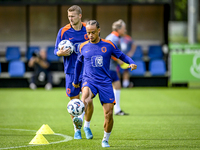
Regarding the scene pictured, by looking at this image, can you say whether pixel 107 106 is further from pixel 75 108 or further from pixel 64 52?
pixel 64 52

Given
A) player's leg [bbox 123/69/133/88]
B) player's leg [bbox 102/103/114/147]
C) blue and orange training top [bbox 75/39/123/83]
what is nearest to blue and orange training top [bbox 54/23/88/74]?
blue and orange training top [bbox 75/39/123/83]

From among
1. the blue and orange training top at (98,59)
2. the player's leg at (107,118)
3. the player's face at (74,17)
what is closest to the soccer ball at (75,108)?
the player's leg at (107,118)

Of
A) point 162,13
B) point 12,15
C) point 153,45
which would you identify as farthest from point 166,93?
point 12,15

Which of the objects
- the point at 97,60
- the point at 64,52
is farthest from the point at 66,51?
the point at 97,60

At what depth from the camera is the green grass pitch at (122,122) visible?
23.5 ft

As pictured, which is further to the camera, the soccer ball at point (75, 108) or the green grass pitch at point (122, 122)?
the green grass pitch at point (122, 122)

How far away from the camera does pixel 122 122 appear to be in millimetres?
9922

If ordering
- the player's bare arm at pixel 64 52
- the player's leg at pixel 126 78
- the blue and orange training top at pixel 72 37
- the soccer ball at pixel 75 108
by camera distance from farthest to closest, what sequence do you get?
the player's leg at pixel 126 78 < the blue and orange training top at pixel 72 37 < the player's bare arm at pixel 64 52 < the soccer ball at pixel 75 108

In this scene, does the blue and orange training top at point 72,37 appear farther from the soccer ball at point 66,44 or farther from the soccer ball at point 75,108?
the soccer ball at point 75,108

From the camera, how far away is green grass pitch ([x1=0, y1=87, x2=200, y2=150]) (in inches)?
283

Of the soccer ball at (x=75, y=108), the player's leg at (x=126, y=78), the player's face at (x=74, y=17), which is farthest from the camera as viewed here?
the player's leg at (x=126, y=78)

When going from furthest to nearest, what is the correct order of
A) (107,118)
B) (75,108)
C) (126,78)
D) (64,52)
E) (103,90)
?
(126,78), (64,52), (103,90), (107,118), (75,108)

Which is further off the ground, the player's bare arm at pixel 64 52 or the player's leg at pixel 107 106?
the player's bare arm at pixel 64 52

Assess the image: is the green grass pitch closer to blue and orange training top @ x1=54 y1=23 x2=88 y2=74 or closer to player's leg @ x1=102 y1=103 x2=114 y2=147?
player's leg @ x1=102 y1=103 x2=114 y2=147
